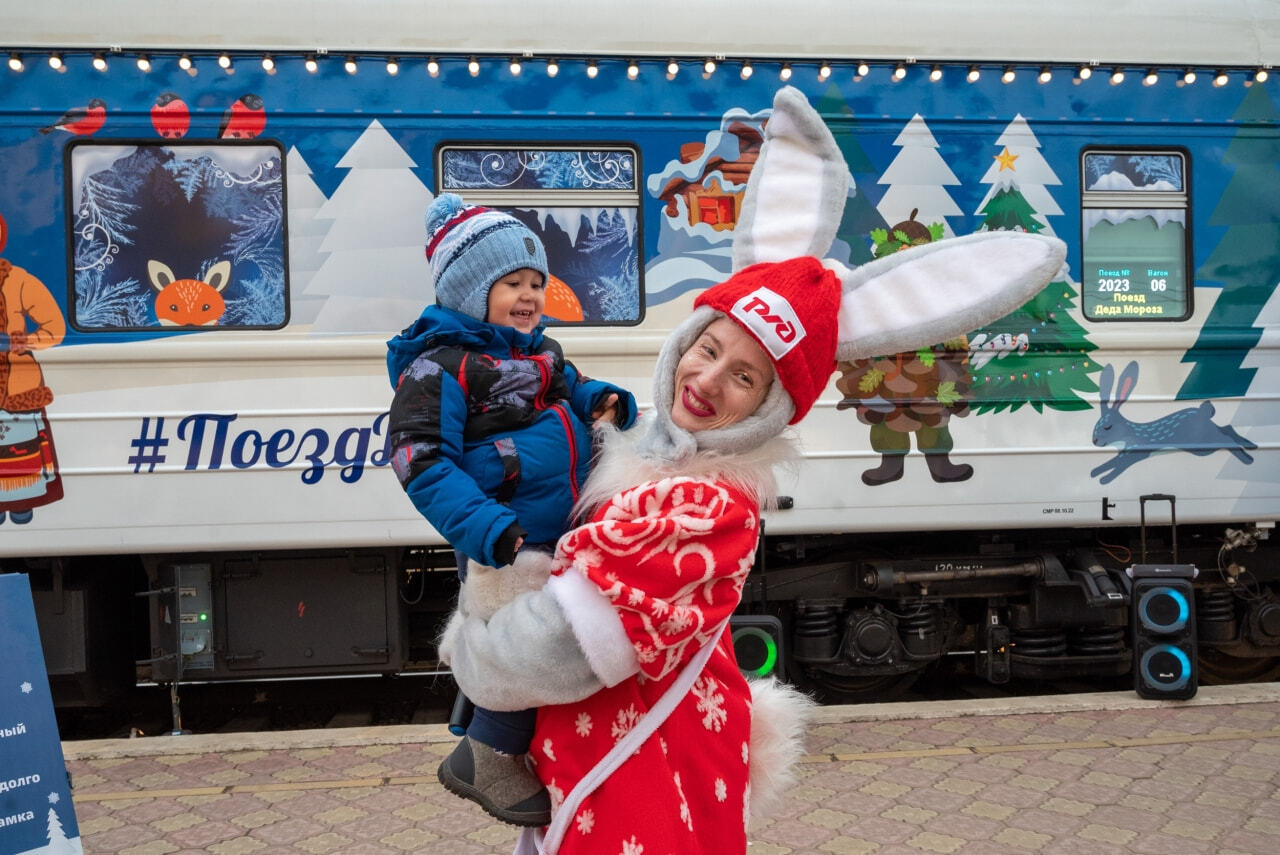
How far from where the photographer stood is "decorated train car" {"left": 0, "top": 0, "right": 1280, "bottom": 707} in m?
4.54

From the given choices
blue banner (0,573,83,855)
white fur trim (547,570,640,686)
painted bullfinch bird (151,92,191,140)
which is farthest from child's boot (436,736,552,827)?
painted bullfinch bird (151,92,191,140)

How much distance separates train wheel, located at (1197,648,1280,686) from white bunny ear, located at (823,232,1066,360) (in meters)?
5.24

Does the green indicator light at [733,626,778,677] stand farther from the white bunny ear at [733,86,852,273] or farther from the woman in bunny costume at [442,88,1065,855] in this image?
the white bunny ear at [733,86,852,273]

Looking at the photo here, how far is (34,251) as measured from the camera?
452 centimetres

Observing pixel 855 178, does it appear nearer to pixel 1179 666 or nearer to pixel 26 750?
pixel 1179 666

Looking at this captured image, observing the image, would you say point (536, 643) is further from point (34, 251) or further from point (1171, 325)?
point (1171, 325)

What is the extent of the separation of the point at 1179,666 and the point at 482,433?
4.43m

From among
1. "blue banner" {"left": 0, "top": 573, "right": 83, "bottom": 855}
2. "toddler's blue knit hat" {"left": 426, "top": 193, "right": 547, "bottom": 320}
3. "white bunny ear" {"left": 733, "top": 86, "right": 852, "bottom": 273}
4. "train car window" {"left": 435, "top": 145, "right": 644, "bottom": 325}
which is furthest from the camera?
"train car window" {"left": 435, "top": 145, "right": 644, "bottom": 325}

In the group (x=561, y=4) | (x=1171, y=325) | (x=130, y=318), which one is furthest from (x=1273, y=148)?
(x=130, y=318)

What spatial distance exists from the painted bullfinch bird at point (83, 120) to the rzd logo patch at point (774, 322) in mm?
4095

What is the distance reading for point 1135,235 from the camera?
5137 millimetres

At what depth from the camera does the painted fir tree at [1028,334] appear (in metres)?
4.93

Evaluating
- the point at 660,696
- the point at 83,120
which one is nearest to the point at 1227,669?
the point at 660,696

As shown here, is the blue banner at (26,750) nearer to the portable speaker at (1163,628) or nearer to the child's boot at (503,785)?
the child's boot at (503,785)
